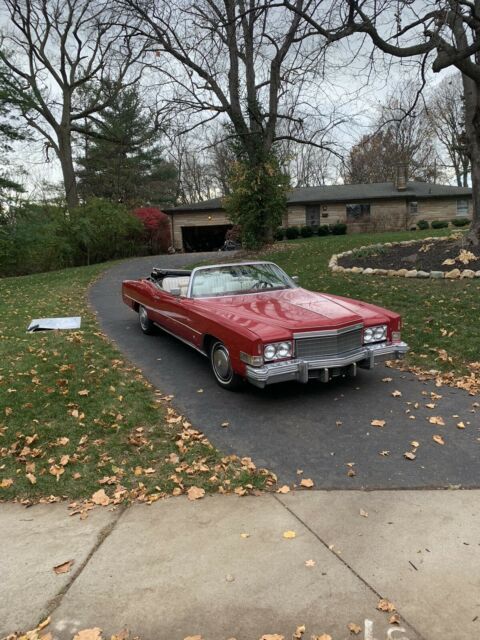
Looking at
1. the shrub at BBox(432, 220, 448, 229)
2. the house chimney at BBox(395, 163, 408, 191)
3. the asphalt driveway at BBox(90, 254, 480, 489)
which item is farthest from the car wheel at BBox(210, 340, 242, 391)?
the house chimney at BBox(395, 163, 408, 191)

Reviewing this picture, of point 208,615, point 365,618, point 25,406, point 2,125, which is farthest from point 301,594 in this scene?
point 2,125

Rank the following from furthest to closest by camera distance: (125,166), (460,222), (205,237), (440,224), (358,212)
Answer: (125,166) < (205,237) < (358,212) < (460,222) < (440,224)

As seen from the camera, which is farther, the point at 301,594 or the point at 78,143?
the point at 78,143

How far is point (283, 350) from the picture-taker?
4492 millimetres

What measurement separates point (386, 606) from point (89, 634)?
139 centimetres

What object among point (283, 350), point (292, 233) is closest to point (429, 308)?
point (283, 350)

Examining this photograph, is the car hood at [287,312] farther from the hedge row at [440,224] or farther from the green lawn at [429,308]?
the hedge row at [440,224]

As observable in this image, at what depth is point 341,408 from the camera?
4645 millimetres

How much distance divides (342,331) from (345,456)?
1.36m

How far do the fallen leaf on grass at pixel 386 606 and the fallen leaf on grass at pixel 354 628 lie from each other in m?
0.16

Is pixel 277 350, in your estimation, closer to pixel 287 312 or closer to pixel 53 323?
pixel 287 312

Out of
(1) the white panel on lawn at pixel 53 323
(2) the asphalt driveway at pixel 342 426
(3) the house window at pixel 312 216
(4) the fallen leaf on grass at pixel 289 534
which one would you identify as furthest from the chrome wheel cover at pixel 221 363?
(3) the house window at pixel 312 216

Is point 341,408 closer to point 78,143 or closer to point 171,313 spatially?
point 171,313

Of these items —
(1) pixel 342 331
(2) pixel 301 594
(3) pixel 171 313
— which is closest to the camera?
(2) pixel 301 594
